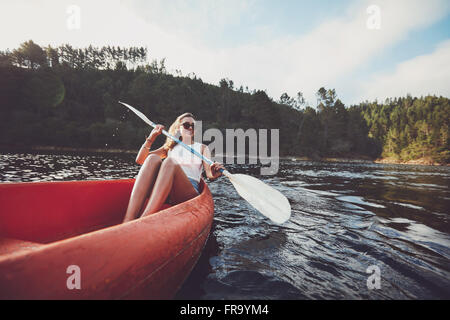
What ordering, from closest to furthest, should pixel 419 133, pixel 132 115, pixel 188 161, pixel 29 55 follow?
pixel 188 161, pixel 132 115, pixel 419 133, pixel 29 55

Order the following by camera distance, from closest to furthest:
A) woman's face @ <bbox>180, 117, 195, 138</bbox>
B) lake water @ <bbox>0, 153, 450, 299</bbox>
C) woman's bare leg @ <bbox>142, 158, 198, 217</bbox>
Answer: lake water @ <bbox>0, 153, 450, 299</bbox>, woman's bare leg @ <bbox>142, 158, 198, 217</bbox>, woman's face @ <bbox>180, 117, 195, 138</bbox>

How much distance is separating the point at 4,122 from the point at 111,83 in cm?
3229

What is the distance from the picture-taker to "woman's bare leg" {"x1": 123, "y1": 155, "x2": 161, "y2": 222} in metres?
1.80

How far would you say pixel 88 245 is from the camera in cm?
94

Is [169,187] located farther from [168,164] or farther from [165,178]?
[168,164]

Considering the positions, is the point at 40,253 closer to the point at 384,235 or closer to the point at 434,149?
the point at 384,235

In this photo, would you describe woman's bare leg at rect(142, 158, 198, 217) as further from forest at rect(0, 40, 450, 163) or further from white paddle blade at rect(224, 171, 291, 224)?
forest at rect(0, 40, 450, 163)

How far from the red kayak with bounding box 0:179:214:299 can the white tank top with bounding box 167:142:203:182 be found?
548mm

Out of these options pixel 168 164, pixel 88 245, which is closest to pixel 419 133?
pixel 168 164

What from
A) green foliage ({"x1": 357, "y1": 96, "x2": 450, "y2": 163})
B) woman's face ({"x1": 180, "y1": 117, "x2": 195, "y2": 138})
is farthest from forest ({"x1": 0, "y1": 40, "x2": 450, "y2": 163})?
woman's face ({"x1": 180, "y1": 117, "x2": 195, "y2": 138})

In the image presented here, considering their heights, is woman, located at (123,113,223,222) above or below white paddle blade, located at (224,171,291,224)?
above

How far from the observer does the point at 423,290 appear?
5.32ft

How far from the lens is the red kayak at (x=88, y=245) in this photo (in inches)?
30.6

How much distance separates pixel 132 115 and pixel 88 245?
167 feet
